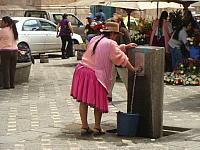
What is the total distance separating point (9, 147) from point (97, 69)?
1.68 m

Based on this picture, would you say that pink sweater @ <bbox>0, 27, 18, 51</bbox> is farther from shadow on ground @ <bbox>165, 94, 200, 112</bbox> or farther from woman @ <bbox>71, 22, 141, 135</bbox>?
woman @ <bbox>71, 22, 141, 135</bbox>

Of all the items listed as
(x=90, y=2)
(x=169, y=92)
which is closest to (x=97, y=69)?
(x=169, y=92)

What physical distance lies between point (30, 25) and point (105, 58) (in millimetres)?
15018

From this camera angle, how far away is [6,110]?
10.7 meters

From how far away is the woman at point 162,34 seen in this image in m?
16.2

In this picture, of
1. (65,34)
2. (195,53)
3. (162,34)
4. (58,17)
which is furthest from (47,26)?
(195,53)

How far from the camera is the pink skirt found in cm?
836

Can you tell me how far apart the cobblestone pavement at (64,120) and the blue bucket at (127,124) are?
98 millimetres

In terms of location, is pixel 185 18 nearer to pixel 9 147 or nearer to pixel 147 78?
pixel 147 78

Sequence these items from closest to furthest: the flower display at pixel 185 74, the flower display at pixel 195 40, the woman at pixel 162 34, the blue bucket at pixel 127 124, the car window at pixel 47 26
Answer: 1. the blue bucket at pixel 127 124
2. the flower display at pixel 185 74
3. the flower display at pixel 195 40
4. the woman at pixel 162 34
5. the car window at pixel 47 26

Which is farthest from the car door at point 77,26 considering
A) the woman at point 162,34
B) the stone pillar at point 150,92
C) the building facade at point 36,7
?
the stone pillar at point 150,92

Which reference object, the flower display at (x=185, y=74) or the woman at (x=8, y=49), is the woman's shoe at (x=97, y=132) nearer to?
the woman at (x=8, y=49)

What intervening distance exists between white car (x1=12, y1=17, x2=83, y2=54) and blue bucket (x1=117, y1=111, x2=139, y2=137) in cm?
1363

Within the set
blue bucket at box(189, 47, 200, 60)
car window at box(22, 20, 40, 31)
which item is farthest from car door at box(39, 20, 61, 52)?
blue bucket at box(189, 47, 200, 60)
